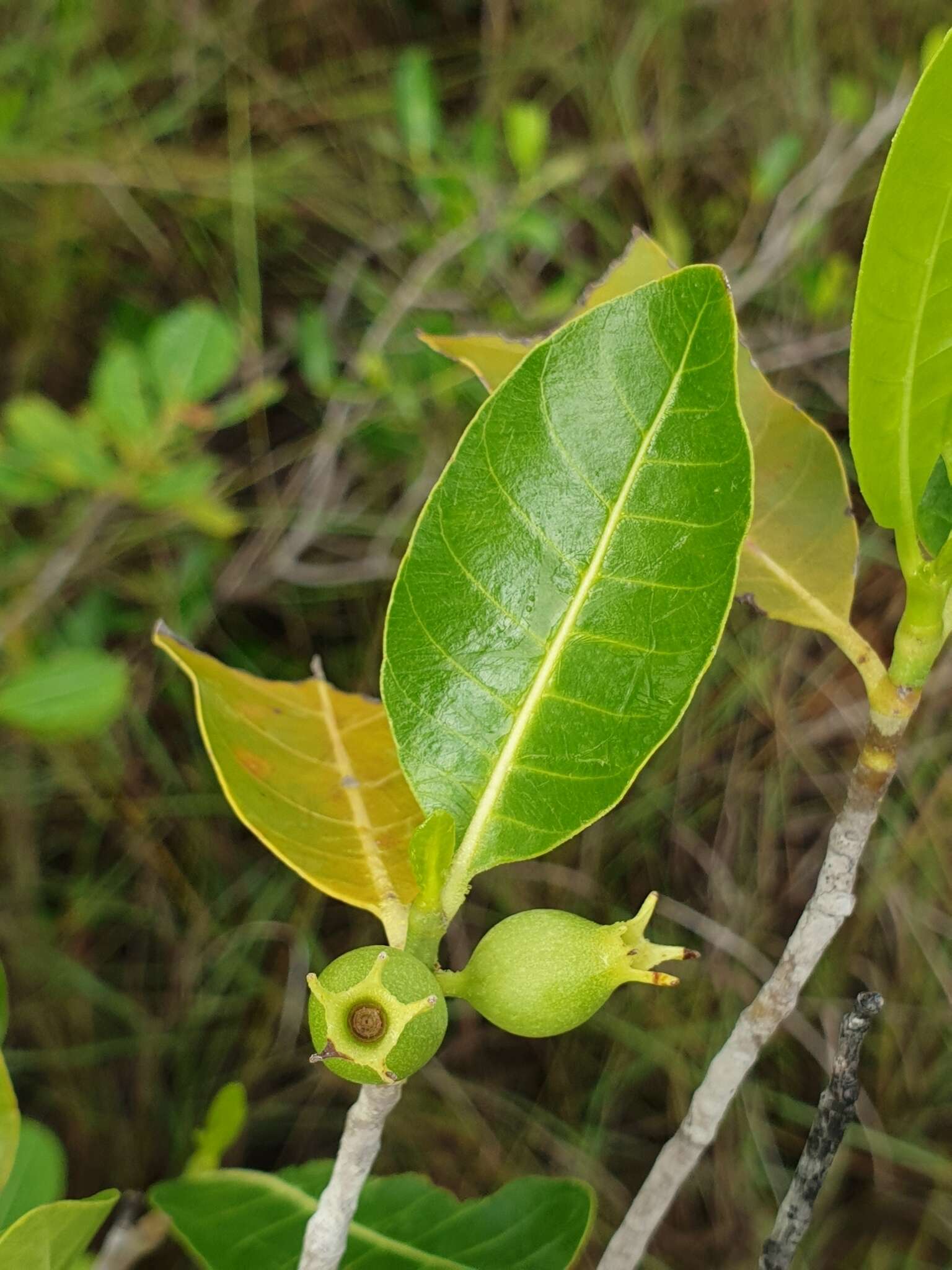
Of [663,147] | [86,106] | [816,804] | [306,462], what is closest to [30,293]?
[86,106]

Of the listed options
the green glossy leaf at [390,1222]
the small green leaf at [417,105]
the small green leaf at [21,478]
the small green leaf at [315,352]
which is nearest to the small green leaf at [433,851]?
the green glossy leaf at [390,1222]

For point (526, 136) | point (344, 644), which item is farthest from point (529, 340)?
point (344, 644)

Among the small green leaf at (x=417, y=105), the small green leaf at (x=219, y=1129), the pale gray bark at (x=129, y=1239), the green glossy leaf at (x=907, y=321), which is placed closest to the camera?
the green glossy leaf at (x=907, y=321)

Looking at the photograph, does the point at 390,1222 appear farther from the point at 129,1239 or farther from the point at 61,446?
the point at 61,446

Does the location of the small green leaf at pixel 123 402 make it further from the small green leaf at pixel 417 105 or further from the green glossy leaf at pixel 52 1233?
the green glossy leaf at pixel 52 1233

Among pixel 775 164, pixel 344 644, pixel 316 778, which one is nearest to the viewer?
pixel 316 778

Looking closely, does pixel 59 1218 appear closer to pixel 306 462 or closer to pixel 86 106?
pixel 306 462

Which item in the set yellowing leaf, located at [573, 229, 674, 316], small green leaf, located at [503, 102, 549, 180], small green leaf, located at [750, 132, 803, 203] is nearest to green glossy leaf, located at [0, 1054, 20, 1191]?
yellowing leaf, located at [573, 229, 674, 316]

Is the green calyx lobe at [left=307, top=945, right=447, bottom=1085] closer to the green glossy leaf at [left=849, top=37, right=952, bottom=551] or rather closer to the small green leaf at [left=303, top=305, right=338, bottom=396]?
the green glossy leaf at [left=849, top=37, right=952, bottom=551]
